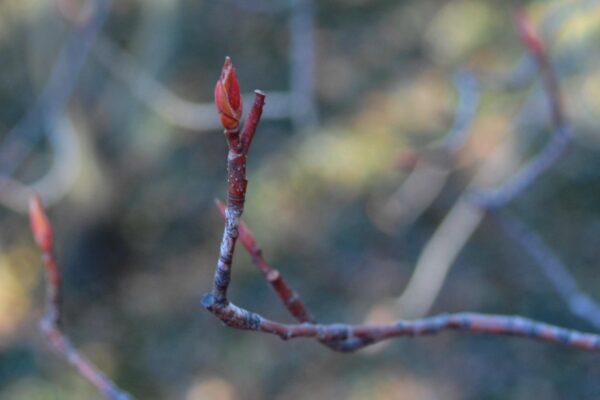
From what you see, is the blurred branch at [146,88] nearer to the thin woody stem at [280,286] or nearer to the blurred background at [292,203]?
the blurred background at [292,203]

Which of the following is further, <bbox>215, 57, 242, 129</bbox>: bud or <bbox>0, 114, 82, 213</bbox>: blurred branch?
<bbox>0, 114, 82, 213</bbox>: blurred branch

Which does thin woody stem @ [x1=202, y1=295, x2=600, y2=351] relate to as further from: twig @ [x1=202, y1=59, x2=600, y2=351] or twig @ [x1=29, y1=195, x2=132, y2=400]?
twig @ [x1=29, y1=195, x2=132, y2=400]

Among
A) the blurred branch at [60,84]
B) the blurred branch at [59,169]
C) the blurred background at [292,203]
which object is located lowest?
the blurred background at [292,203]

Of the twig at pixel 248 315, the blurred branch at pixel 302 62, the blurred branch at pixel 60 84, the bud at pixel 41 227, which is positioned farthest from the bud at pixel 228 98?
the blurred branch at pixel 302 62

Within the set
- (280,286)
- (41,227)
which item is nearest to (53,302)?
(41,227)

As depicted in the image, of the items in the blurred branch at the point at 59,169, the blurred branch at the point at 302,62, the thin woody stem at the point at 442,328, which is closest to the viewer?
the thin woody stem at the point at 442,328

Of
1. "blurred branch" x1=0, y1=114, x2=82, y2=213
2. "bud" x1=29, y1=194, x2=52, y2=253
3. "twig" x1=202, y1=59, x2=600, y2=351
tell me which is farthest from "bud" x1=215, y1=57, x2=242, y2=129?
"blurred branch" x1=0, y1=114, x2=82, y2=213

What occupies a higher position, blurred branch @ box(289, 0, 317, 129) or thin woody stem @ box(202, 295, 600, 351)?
blurred branch @ box(289, 0, 317, 129)
